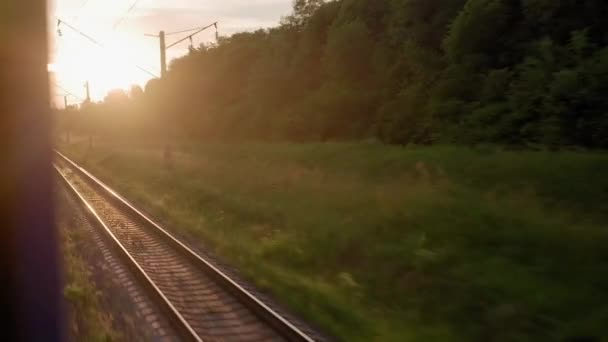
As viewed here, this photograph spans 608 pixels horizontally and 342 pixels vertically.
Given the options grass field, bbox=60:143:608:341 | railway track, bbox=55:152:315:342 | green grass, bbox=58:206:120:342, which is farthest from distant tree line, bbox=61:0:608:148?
green grass, bbox=58:206:120:342

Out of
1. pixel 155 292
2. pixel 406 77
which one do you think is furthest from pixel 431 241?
pixel 406 77

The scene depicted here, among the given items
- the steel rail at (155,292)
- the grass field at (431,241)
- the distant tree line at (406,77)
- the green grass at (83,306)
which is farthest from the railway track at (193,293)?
the distant tree line at (406,77)

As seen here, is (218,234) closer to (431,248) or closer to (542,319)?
(431,248)

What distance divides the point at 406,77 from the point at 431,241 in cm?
2973

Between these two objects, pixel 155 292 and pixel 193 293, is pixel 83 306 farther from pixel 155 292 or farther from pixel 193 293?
pixel 193 293

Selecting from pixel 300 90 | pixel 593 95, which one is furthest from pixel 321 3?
pixel 593 95

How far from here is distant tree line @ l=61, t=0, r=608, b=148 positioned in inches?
852

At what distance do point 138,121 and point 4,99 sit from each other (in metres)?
72.0

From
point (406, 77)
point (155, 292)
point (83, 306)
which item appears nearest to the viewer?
point (83, 306)

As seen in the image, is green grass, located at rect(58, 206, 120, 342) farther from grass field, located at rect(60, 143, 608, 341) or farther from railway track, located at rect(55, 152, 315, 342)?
grass field, located at rect(60, 143, 608, 341)

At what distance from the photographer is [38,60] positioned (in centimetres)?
727

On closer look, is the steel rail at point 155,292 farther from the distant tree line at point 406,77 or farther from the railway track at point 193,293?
the distant tree line at point 406,77

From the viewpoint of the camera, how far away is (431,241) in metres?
11.3

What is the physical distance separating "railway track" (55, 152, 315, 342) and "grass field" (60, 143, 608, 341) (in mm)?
674
